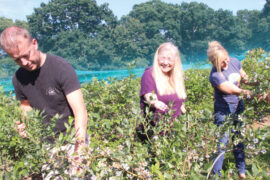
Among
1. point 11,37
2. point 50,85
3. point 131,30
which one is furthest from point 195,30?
point 11,37

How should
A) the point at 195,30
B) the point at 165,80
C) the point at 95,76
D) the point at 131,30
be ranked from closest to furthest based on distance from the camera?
the point at 165,80
the point at 95,76
the point at 131,30
the point at 195,30

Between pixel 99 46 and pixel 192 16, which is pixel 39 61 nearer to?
pixel 99 46

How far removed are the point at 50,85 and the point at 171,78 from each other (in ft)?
4.12

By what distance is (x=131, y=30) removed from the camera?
41.8 meters

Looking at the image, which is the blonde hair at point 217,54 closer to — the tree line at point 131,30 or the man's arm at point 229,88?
the man's arm at point 229,88

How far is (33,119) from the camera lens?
130 cm

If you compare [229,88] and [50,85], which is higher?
[50,85]

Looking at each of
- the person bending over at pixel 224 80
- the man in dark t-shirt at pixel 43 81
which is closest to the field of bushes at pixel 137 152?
the man in dark t-shirt at pixel 43 81

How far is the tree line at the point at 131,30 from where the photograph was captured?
3569 centimetres

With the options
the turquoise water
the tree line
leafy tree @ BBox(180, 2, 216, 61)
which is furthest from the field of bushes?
leafy tree @ BBox(180, 2, 216, 61)

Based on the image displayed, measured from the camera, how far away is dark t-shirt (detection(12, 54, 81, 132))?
1.75 meters

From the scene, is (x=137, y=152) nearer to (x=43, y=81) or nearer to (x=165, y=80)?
(x=43, y=81)

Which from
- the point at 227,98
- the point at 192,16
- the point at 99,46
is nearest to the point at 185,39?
the point at 192,16

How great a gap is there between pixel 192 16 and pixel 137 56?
53.6ft
